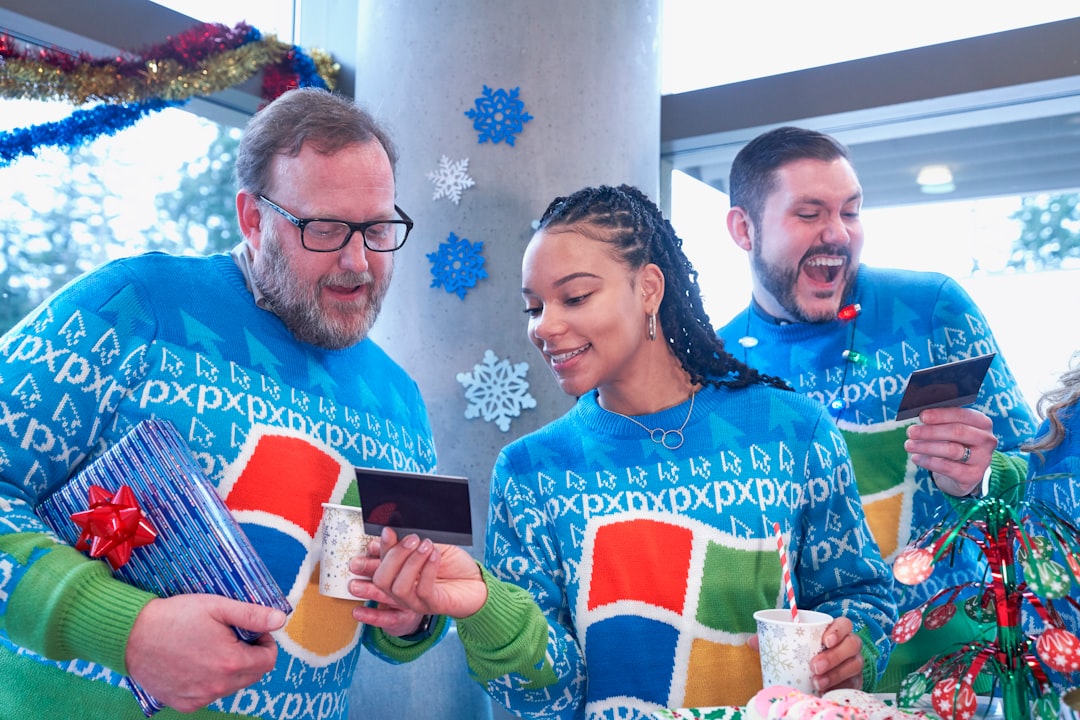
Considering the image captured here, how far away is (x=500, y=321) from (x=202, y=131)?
1.27 m

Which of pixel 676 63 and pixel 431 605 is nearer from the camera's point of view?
pixel 431 605

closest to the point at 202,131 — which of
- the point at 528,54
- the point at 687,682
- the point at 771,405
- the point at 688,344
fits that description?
the point at 528,54

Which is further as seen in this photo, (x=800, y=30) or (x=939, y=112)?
(x=800, y=30)

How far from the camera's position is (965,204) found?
10.7ft

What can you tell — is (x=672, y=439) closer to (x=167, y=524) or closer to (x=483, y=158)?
(x=167, y=524)

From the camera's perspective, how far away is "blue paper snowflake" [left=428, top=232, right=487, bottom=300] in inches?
119

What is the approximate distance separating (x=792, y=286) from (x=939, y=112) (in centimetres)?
136

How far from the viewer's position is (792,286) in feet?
7.59

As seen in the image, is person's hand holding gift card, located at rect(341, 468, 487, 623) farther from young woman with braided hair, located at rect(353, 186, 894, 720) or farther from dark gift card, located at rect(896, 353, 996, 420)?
dark gift card, located at rect(896, 353, 996, 420)

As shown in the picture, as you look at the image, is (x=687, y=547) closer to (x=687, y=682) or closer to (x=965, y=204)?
(x=687, y=682)

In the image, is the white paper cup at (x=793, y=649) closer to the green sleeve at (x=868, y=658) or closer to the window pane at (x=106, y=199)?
the green sleeve at (x=868, y=658)

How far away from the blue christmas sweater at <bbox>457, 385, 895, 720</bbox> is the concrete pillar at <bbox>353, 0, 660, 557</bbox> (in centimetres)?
128

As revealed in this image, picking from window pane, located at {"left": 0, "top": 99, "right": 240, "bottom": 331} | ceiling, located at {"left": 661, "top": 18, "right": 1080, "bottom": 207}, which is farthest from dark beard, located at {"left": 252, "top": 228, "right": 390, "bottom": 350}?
ceiling, located at {"left": 661, "top": 18, "right": 1080, "bottom": 207}

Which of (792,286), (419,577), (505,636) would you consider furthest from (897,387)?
(419,577)
